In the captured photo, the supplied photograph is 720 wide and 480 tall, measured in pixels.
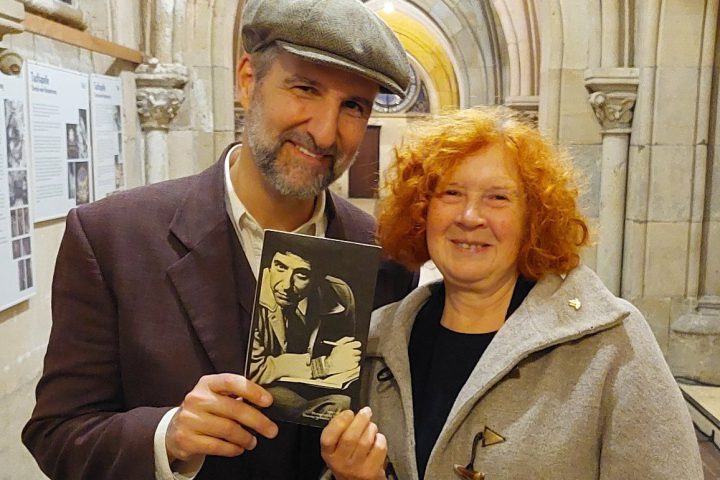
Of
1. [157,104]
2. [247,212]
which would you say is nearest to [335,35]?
[247,212]

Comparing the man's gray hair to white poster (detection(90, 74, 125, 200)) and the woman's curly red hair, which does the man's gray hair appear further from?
white poster (detection(90, 74, 125, 200))

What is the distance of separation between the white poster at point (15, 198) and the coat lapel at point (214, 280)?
1829 mm

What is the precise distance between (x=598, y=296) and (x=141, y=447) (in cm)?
92

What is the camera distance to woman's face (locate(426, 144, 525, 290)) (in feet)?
4.50

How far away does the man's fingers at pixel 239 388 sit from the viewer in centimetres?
102

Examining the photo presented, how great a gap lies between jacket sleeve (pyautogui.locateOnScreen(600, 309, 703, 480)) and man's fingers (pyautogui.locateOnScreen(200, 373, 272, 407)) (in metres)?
0.66

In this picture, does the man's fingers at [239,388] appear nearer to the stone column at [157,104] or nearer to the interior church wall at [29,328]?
the interior church wall at [29,328]

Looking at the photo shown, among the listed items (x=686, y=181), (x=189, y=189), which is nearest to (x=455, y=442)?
(x=189, y=189)

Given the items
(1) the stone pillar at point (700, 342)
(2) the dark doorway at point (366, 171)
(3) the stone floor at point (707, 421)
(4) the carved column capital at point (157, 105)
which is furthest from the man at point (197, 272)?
(2) the dark doorway at point (366, 171)

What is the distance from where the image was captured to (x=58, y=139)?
3.27 meters

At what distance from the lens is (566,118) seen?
4.86 metres

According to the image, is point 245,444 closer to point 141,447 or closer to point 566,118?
point 141,447

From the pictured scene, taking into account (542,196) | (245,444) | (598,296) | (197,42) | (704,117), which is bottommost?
(245,444)

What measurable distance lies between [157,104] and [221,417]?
12.8 ft
